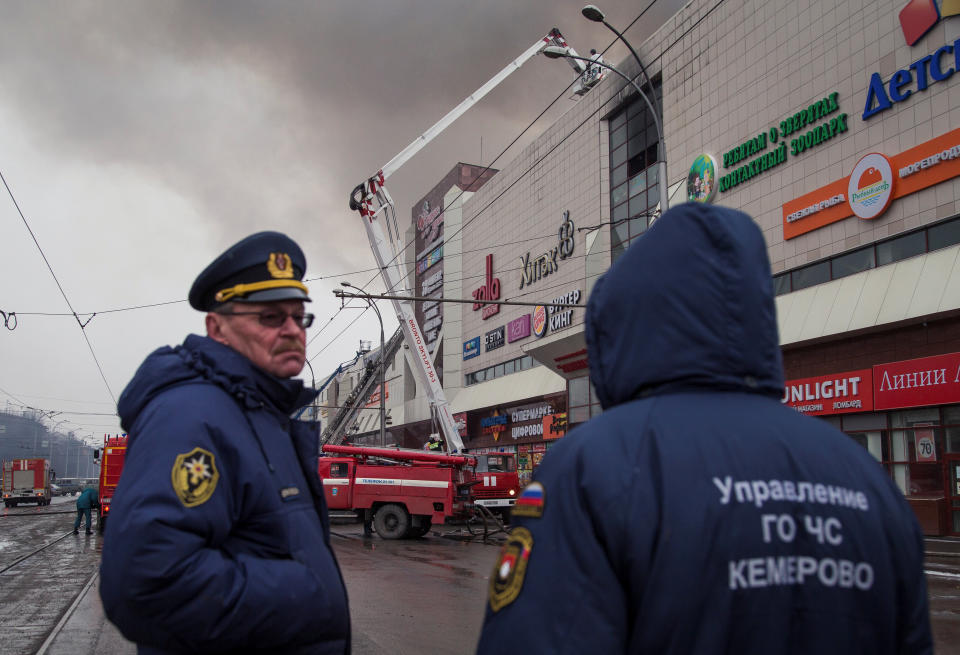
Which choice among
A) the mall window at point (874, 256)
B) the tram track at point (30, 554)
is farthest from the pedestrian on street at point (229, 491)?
the mall window at point (874, 256)

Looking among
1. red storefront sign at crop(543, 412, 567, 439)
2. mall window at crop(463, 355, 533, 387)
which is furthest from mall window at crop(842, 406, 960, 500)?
mall window at crop(463, 355, 533, 387)

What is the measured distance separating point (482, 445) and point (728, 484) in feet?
153

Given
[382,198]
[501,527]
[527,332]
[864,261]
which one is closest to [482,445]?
[527,332]

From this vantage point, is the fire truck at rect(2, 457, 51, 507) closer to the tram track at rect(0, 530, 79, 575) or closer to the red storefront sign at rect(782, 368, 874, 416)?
the tram track at rect(0, 530, 79, 575)

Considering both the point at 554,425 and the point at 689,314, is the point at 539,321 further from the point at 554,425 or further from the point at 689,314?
the point at 689,314

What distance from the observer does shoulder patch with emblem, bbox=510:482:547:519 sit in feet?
4.91

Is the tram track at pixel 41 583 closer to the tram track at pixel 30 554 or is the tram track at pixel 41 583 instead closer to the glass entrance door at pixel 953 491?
the tram track at pixel 30 554

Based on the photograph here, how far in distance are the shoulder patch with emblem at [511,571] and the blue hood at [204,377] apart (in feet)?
3.31

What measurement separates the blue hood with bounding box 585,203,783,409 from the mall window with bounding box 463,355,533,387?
4077 centimetres

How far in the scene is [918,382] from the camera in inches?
760

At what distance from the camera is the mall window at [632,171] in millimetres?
32406

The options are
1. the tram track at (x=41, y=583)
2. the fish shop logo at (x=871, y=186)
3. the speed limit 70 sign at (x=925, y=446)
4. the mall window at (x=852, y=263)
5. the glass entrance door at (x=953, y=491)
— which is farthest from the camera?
the mall window at (x=852, y=263)

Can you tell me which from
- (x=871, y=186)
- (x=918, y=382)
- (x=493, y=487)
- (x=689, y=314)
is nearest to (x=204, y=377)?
(x=689, y=314)

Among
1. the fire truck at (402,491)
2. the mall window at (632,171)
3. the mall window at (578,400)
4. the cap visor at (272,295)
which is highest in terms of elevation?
the mall window at (632,171)
